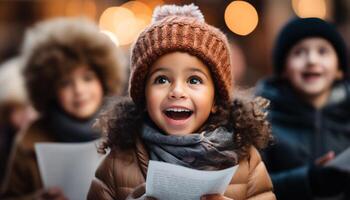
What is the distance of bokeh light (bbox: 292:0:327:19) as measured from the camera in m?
11.9

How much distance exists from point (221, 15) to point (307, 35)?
984 cm

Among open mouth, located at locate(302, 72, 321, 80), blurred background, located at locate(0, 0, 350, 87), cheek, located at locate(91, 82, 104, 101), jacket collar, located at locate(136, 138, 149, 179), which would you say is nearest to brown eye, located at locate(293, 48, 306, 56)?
open mouth, located at locate(302, 72, 321, 80)

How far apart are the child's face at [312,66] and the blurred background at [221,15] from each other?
7746mm

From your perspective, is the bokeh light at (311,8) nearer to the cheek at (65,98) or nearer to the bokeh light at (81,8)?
the bokeh light at (81,8)

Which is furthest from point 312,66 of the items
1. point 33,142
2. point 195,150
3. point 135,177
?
point 33,142

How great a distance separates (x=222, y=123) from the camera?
297 centimetres

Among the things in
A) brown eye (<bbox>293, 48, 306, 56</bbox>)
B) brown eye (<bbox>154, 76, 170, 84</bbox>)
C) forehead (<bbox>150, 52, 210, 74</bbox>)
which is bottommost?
brown eye (<bbox>154, 76, 170, 84</bbox>)

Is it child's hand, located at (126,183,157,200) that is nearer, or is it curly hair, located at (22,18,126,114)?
child's hand, located at (126,183,157,200)

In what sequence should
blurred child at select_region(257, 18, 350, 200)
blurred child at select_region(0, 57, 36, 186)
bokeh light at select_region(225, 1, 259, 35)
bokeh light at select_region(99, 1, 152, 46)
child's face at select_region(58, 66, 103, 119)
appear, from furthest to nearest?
bokeh light at select_region(99, 1, 152, 46) < bokeh light at select_region(225, 1, 259, 35) < blurred child at select_region(0, 57, 36, 186) < child's face at select_region(58, 66, 103, 119) < blurred child at select_region(257, 18, 350, 200)

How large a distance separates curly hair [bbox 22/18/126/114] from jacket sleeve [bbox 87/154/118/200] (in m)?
1.30

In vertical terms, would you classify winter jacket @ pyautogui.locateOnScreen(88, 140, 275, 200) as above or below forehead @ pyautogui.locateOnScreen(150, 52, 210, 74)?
below

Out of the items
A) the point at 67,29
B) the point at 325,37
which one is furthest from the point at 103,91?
the point at 325,37

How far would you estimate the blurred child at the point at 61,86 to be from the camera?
13.3 feet

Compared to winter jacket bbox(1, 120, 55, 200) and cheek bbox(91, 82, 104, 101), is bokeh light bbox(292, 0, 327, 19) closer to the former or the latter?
cheek bbox(91, 82, 104, 101)
